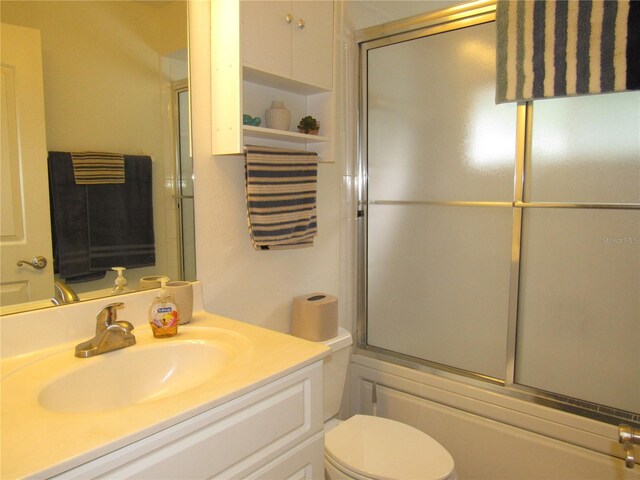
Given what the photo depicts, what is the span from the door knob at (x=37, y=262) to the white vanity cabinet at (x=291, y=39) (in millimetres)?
778

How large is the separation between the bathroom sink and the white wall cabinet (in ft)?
1.92

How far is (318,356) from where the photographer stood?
3.53 ft

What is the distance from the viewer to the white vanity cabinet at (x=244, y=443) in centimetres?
74

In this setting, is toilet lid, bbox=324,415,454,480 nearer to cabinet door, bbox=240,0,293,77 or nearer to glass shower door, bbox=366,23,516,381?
glass shower door, bbox=366,23,516,381

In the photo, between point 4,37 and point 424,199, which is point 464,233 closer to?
point 424,199

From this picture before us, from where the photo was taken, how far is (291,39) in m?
1.50

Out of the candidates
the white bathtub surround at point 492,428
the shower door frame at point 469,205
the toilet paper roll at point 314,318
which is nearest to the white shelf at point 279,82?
the shower door frame at point 469,205

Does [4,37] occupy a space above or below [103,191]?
above

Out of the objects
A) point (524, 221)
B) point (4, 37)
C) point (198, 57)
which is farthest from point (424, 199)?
point (4, 37)

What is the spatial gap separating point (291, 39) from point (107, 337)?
1.09 meters

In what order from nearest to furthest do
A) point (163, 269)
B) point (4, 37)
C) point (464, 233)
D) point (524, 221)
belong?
1. point (4, 37)
2. point (163, 269)
3. point (524, 221)
4. point (464, 233)

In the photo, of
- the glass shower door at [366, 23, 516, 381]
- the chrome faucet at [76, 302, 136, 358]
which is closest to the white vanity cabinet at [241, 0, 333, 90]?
the glass shower door at [366, 23, 516, 381]

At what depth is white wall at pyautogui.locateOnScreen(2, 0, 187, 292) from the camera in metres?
1.08

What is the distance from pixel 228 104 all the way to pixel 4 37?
0.56 m
